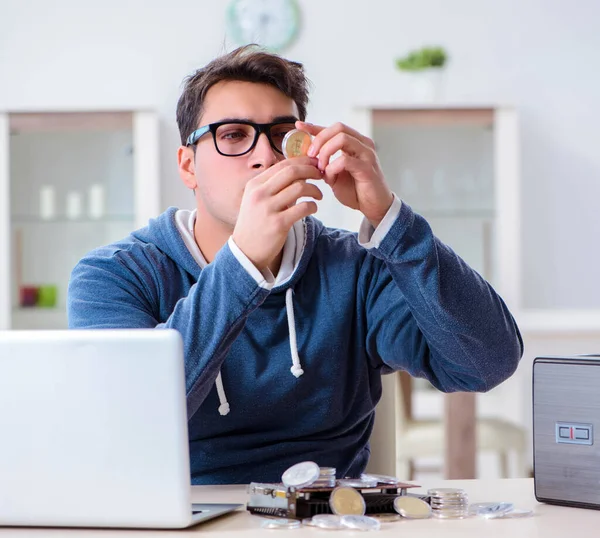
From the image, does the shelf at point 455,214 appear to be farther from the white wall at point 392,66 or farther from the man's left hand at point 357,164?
the man's left hand at point 357,164

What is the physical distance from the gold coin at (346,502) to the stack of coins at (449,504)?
0.29ft

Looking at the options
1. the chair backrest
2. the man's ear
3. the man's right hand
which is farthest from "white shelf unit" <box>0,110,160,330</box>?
the man's right hand

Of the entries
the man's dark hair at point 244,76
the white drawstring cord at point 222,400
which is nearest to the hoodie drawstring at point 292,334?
the white drawstring cord at point 222,400

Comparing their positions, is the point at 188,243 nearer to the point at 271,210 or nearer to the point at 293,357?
the point at 293,357

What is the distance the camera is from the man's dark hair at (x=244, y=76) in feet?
5.50

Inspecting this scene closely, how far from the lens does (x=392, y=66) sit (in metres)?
4.54

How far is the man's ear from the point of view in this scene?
175 centimetres

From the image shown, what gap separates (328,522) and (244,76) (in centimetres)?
95

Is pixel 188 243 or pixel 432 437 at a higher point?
pixel 188 243

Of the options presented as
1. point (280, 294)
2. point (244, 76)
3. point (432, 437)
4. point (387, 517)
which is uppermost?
point (244, 76)

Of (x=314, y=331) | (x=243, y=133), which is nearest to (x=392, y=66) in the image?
(x=243, y=133)

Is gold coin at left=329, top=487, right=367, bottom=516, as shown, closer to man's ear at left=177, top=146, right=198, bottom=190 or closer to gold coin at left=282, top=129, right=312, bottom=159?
gold coin at left=282, top=129, right=312, bottom=159

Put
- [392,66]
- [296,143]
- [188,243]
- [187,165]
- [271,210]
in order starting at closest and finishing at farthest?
[271,210], [296,143], [188,243], [187,165], [392,66]

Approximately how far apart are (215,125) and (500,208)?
285cm
